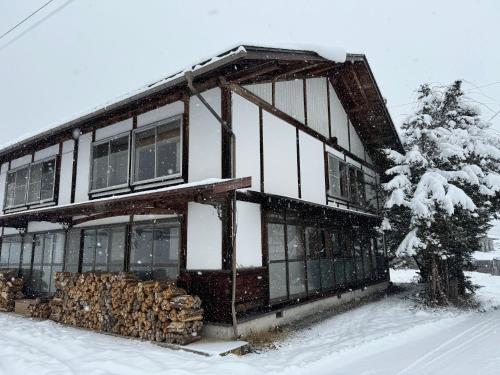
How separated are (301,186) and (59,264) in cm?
809

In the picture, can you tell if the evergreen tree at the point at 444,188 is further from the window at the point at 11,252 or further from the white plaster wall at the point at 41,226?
the window at the point at 11,252

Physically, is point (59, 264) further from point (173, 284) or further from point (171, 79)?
point (171, 79)

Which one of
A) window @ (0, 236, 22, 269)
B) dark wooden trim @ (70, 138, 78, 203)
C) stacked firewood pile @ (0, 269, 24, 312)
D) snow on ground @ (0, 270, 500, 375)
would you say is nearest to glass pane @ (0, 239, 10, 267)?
window @ (0, 236, 22, 269)

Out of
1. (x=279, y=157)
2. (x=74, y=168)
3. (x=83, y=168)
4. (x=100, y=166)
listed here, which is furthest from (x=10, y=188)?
(x=279, y=157)

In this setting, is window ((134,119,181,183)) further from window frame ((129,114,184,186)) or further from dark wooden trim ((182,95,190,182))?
dark wooden trim ((182,95,190,182))

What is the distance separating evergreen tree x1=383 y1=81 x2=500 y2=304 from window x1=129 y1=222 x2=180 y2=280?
6.89 metres

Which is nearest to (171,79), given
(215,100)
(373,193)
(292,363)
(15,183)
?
(215,100)

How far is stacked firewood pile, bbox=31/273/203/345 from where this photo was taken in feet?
23.7

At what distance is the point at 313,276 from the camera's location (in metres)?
10.8

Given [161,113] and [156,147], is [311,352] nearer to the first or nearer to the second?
[156,147]

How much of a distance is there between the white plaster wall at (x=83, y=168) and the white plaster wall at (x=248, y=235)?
18.1 ft

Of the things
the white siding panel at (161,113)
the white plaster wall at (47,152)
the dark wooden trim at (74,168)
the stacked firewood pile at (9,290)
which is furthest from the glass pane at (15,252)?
the white siding panel at (161,113)

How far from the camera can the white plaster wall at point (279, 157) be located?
9516 mm

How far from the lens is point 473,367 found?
5926 millimetres
